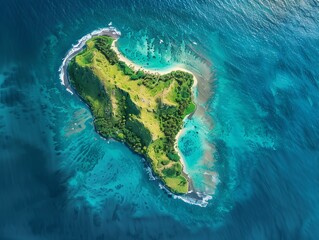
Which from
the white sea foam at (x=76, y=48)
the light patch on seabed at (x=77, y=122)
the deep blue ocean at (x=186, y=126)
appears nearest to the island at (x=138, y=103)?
the white sea foam at (x=76, y=48)

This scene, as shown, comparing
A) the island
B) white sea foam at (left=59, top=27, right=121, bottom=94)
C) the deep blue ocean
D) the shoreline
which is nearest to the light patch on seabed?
the deep blue ocean

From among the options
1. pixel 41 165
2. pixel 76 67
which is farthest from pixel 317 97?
pixel 41 165

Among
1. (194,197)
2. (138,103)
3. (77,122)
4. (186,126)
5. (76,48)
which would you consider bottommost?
(77,122)

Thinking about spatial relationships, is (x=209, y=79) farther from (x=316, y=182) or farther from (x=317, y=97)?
(x=316, y=182)

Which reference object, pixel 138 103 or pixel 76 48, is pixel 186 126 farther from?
pixel 76 48

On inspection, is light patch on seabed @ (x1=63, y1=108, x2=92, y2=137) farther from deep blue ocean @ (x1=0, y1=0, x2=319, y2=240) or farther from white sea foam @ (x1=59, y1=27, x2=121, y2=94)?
white sea foam @ (x1=59, y1=27, x2=121, y2=94)

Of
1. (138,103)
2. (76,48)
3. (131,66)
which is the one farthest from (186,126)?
(76,48)
